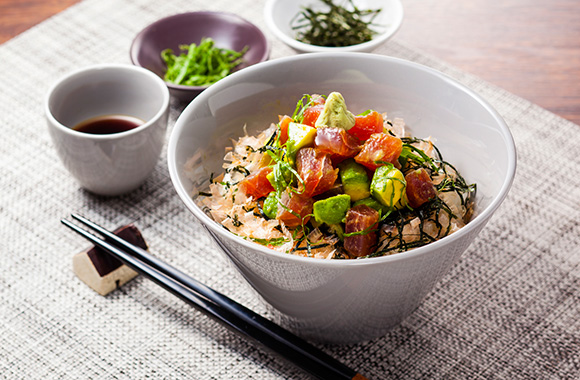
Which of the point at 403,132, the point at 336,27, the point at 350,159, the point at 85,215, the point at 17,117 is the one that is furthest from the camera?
the point at 336,27

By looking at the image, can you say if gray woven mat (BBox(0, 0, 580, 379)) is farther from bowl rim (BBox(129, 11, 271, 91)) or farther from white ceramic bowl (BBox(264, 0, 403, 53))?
white ceramic bowl (BBox(264, 0, 403, 53))

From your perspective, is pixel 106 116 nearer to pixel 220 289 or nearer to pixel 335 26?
pixel 220 289

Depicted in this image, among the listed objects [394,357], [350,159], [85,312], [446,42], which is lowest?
[85,312]

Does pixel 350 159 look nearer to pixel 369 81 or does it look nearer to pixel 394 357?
pixel 369 81

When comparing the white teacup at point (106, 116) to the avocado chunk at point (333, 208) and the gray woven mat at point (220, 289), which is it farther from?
the avocado chunk at point (333, 208)

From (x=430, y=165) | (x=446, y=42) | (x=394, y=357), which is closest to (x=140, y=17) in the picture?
(x=446, y=42)
